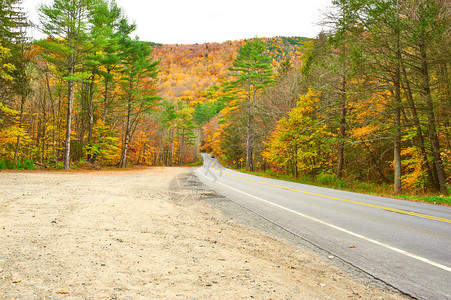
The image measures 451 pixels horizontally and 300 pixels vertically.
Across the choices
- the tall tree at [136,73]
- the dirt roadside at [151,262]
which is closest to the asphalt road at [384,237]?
the dirt roadside at [151,262]

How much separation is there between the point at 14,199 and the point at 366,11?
643 inches

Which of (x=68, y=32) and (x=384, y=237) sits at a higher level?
(x=68, y=32)

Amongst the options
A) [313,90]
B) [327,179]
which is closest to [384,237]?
[327,179]

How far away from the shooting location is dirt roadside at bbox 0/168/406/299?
264cm

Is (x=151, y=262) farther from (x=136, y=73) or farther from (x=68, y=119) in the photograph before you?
(x=136, y=73)

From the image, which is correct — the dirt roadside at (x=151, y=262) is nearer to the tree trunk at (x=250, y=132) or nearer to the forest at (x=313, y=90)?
the forest at (x=313, y=90)

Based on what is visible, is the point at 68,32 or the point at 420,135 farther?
→ the point at 68,32

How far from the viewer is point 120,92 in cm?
3086

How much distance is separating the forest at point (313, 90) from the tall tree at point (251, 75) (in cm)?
17

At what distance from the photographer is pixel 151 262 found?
11.0ft

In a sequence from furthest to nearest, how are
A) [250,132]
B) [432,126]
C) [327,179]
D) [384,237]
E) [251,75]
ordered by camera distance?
[250,132], [251,75], [327,179], [432,126], [384,237]

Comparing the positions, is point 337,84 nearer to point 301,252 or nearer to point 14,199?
point 301,252

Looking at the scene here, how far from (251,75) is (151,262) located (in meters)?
31.4

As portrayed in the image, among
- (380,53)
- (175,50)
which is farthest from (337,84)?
(175,50)
